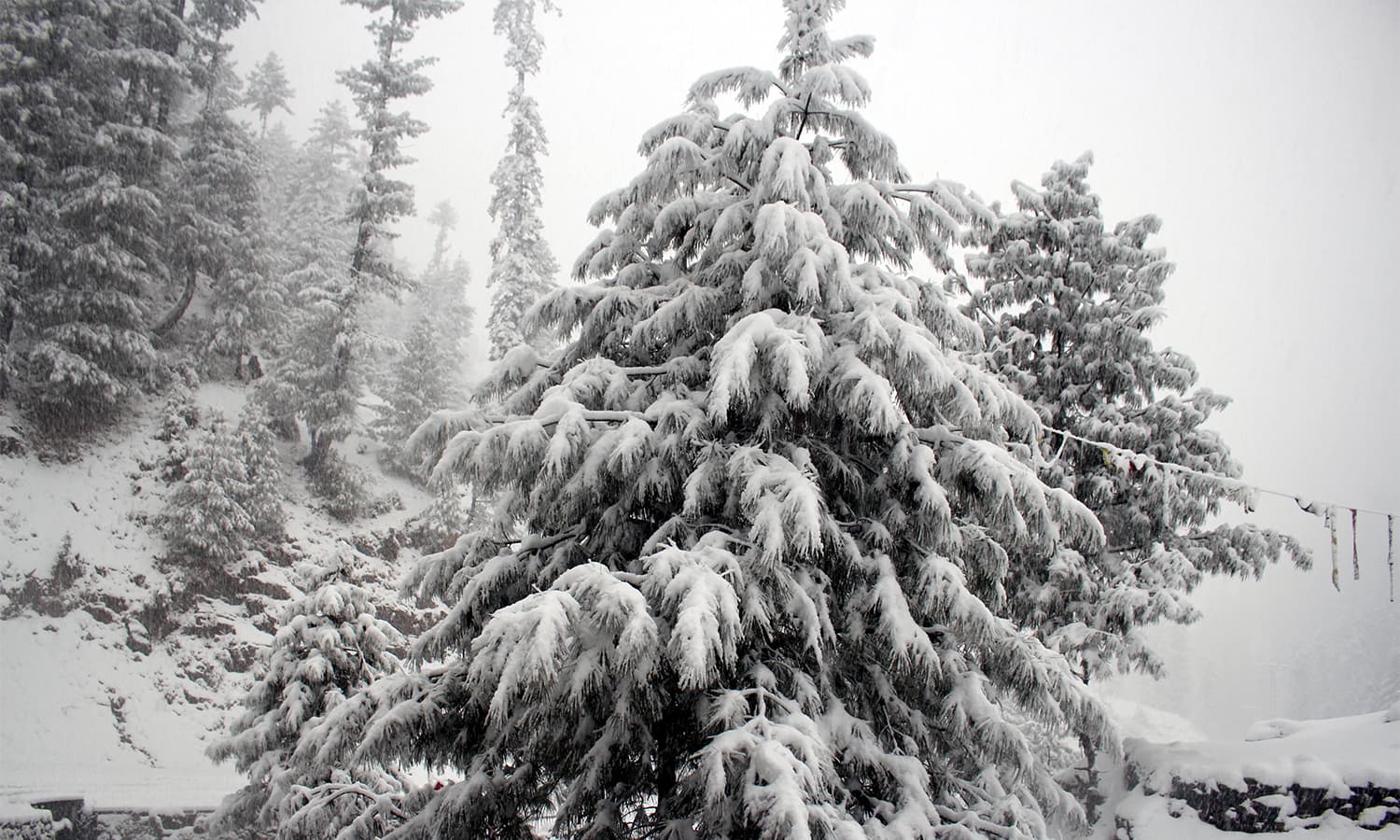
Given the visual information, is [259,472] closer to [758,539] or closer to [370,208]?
[370,208]

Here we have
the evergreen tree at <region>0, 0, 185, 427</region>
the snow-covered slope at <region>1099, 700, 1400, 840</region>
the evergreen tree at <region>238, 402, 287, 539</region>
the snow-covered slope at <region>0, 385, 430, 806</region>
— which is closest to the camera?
the snow-covered slope at <region>1099, 700, 1400, 840</region>

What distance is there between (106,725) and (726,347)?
18998 mm

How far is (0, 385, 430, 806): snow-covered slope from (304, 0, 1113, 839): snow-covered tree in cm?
1232

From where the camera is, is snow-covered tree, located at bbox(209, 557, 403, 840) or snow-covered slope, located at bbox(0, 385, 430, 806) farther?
snow-covered slope, located at bbox(0, 385, 430, 806)

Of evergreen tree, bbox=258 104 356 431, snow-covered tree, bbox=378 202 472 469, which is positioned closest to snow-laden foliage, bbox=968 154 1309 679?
snow-covered tree, bbox=378 202 472 469

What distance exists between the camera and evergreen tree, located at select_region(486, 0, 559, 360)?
22625mm

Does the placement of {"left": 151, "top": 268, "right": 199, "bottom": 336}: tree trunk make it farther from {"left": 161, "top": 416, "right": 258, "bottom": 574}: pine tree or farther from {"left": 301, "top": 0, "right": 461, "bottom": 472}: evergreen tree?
{"left": 161, "top": 416, "right": 258, "bottom": 574}: pine tree

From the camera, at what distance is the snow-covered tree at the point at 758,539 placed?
4.29m

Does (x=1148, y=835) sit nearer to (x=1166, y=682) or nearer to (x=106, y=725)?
(x=106, y=725)

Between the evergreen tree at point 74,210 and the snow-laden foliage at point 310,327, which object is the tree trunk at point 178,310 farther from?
the evergreen tree at point 74,210

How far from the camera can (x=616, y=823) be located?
4656 mm

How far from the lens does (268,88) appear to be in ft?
140

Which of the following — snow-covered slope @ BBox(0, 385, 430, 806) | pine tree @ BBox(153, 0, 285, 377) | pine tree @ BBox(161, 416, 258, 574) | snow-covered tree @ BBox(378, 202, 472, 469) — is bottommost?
snow-covered slope @ BBox(0, 385, 430, 806)

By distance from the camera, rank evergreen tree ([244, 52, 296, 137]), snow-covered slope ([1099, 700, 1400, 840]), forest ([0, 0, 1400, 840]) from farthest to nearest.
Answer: evergreen tree ([244, 52, 296, 137]) < snow-covered slope ([1099, 700, 1400, 840]) < forest ([0, 0, 1400, 840])
